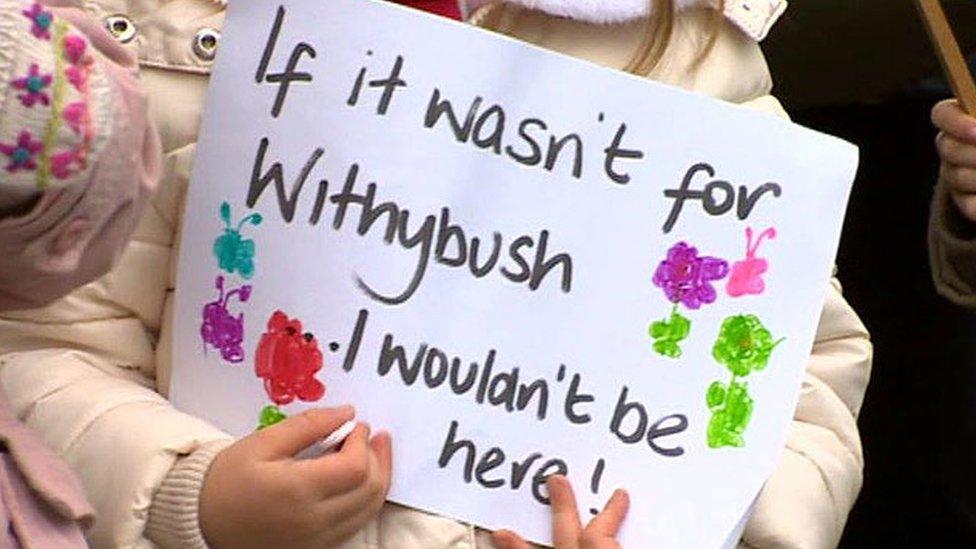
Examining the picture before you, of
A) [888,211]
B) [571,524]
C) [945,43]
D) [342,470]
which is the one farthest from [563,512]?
[888,211]

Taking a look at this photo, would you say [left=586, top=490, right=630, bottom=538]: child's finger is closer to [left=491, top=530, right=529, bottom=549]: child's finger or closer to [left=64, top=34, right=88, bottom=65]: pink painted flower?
[left=491, top=530, right=529, bottom=549]: child's finger

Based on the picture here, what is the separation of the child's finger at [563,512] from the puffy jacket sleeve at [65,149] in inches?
10.3

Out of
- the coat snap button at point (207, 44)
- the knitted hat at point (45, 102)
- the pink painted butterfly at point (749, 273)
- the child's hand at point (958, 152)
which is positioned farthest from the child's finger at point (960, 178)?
the knitted hat at point (45, 102)

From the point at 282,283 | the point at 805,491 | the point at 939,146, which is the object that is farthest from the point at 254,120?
the point at 939,146

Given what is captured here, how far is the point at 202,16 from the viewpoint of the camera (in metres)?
0.95

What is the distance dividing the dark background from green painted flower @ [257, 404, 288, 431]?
722 millimetres

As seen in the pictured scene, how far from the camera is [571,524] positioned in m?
0.87

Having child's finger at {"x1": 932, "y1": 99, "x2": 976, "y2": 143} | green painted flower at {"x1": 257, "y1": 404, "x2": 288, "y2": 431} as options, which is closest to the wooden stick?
child's finger at {"x1": 932, "y1": 99, "x2": 976, "y2": 143}

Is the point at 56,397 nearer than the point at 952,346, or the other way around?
the point at 56,397

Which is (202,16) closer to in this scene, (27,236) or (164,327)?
(164,327)

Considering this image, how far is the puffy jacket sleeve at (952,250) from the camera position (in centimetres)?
116

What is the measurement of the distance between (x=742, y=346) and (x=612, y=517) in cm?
11

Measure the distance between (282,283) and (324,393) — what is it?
0.06m

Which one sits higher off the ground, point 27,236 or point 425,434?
point 27,236
